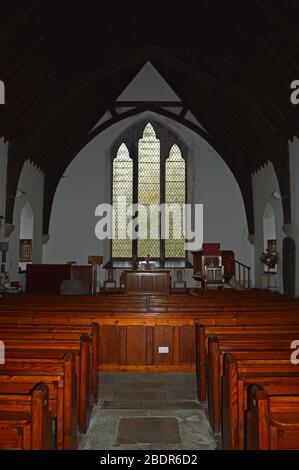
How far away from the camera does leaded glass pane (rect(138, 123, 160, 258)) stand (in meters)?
14.4

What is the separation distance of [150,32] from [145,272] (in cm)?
707

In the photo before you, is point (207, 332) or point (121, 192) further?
point (121, 192)

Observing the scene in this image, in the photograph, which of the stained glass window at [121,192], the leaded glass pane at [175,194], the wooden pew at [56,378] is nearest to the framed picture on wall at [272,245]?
the leaded glass pane at [175,194]

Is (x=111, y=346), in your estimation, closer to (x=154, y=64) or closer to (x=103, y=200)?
(x=103, y=200)

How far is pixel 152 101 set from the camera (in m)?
13.8

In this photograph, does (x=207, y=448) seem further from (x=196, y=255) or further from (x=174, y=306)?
(x=196, y=255)

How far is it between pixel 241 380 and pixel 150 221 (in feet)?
40.2

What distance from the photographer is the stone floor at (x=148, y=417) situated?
2850 mm

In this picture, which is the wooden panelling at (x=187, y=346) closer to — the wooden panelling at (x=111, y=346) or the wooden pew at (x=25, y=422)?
the wooden panelling at (x=111, y=346)

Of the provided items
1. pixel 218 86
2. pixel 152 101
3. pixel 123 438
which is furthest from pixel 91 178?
pixel 123 438

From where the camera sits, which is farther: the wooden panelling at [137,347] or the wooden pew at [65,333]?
the wooden panelling at [137,347]

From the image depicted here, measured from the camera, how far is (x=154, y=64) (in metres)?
13.4

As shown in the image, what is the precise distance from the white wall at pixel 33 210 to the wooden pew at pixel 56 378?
864cm

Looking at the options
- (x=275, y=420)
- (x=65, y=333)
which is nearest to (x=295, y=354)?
(x=275, y=420)
